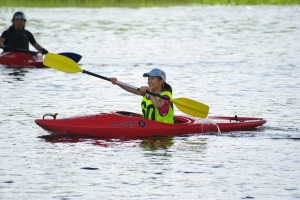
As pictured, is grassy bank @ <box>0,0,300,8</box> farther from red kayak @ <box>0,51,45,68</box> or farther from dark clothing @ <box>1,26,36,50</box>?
dark clothing @ <box>1,26,36,50</box>

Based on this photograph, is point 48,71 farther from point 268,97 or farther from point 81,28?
point 81,28

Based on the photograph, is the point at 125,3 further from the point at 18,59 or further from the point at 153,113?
the point at 153,113

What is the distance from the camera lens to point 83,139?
34.4 feet

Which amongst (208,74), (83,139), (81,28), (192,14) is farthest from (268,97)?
(192,14)

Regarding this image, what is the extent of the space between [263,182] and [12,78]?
9.47m

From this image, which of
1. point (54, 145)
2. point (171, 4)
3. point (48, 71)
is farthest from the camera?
point (171, 4)

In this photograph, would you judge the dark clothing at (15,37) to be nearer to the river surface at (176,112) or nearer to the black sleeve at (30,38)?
the black sleeve at (30,38)

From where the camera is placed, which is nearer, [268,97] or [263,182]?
[263,182]

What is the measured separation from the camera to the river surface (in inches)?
327

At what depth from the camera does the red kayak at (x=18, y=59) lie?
711 inches

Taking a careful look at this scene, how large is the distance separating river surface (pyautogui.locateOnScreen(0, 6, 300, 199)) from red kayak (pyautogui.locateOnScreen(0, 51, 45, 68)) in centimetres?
16

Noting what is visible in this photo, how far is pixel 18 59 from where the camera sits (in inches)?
711

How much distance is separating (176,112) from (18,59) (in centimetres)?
587

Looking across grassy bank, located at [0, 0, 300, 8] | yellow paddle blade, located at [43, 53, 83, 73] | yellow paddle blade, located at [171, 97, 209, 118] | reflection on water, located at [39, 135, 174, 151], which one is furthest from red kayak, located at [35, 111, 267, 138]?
grassy bank, located at [0, 0, 300, 8]
